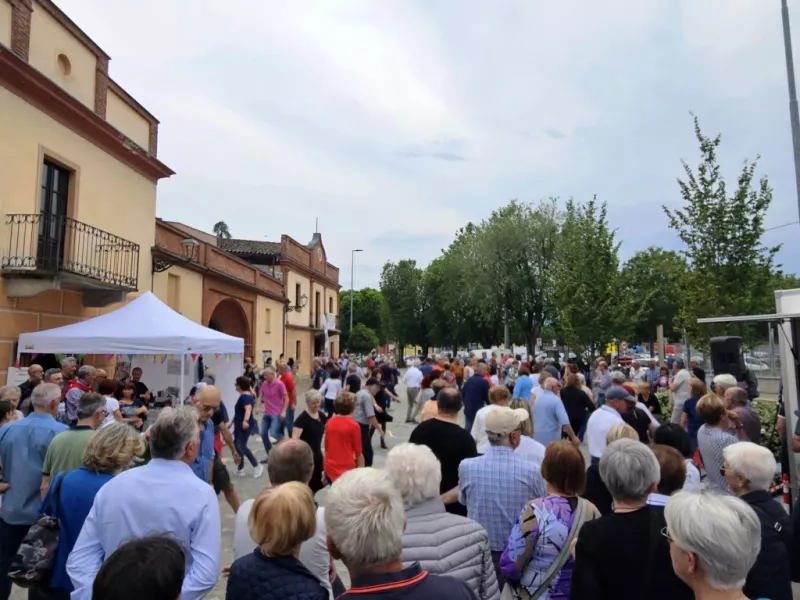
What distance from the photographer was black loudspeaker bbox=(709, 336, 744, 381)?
31.1 ft

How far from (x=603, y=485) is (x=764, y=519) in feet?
4.66

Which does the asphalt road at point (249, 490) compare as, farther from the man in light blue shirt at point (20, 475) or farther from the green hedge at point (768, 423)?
the green hedge at point (768, 423)

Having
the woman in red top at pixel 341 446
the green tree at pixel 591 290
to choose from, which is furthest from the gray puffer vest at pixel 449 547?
the green tree at pixel 591 290

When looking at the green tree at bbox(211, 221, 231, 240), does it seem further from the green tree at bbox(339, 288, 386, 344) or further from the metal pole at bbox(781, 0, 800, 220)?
the metal pole at bbox(781, 0, 800, 220)

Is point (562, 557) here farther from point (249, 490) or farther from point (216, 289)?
point (216, 289)

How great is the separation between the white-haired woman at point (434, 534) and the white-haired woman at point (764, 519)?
126cm

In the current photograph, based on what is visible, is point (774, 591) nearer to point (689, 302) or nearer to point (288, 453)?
point (288, 453)

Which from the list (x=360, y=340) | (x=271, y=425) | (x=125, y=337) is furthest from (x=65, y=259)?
(x=360, y=340)

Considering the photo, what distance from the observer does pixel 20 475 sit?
4.02 metres

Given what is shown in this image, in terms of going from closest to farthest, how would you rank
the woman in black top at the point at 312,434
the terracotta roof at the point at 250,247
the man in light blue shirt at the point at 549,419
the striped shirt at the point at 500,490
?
the striped shirt at the point at 500,490 < the woman in black top at the point at 312,434 < the man in light blue shirt at the point at 549,419 < the terracotta roof at the point at 250,247

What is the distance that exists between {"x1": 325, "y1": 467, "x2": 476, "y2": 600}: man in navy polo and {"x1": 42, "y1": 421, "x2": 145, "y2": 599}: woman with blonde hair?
64.7 inches

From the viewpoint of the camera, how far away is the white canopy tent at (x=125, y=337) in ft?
31.6

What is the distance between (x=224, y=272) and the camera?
69.7ft

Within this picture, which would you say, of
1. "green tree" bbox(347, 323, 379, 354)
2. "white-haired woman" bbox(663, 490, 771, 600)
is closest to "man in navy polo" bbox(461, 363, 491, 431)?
"white-haired woman" bbox(663, 490, 771, 600)
